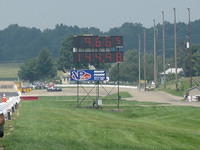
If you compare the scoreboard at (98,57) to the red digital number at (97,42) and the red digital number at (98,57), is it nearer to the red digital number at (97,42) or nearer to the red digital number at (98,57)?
the red digital number at (98,57)

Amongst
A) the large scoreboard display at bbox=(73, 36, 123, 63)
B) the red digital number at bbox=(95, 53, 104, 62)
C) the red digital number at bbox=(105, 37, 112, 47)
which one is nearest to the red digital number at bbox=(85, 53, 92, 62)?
the large scoreboard display at bbox=(73, 36, 123, 63)

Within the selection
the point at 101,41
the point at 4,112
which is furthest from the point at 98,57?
the point at 4,112

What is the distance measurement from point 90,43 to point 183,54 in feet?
437

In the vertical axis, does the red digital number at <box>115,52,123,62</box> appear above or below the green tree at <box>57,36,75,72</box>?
below

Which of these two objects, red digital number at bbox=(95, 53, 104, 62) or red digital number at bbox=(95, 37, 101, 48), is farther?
red digital number at bbox=(95, 53, 104, 62)

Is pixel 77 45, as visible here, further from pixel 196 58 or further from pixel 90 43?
pixel 196 58

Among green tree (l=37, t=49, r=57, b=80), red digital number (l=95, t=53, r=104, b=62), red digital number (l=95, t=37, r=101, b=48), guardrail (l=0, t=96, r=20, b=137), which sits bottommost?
guardrail (l=0, t=96, r=20, b=137)

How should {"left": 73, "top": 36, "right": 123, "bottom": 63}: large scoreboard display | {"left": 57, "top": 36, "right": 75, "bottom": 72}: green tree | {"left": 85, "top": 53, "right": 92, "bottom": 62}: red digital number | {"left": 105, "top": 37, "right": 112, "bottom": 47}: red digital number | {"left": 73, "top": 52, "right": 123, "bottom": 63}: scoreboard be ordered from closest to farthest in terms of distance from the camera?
{"left": 105, "top": 37, "right": 112, "bottom": 47}: red digital number < {"left": 73, "top": 36, "right": 123, "bottom": 63}: large scoreboard display < {"left": 73, "top": 52, "right": 123, "bottom": 63}: scoreboard < {"left": 85, "top": 53, "right": 92, "bottom": 62}: red digital number < {"left": 57, "top": 36, "right": 75, "bottom": 72}: green tree

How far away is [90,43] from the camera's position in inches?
2697

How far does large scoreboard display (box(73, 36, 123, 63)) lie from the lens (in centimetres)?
6831

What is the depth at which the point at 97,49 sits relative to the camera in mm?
69375

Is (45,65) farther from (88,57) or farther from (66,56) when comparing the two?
(88,57)

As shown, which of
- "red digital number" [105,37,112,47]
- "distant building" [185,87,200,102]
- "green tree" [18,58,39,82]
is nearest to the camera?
"red digital number" [105,37,112,47]

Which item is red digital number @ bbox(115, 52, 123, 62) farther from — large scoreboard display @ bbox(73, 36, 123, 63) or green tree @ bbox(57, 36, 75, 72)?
green tree @ bbox(57, 36, 75, 72)
